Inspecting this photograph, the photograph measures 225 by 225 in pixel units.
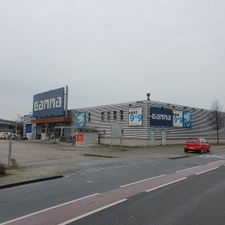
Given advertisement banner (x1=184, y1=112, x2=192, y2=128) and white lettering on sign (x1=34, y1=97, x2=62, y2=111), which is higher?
white lettering on sign (x1=34, y1=97, x2=62, y2=111)

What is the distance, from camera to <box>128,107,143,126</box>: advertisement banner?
139 feet

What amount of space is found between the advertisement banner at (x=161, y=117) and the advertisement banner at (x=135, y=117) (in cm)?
147

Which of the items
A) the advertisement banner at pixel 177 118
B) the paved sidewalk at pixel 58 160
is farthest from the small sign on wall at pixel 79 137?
the paved sidewalk at pixel 58 160

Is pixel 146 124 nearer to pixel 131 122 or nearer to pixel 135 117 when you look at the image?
pixel 135 117

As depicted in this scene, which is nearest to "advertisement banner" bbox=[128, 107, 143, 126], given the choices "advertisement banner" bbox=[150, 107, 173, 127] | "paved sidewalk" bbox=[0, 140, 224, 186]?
"advertisement banner" bbox=[150, 107, 173, 127]

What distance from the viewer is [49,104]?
57.1 m

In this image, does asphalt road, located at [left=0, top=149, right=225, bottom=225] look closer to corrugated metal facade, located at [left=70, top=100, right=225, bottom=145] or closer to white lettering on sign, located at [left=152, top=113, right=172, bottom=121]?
corrugated metal facade, located at [left=70, top=100, right=225, bottom=145]

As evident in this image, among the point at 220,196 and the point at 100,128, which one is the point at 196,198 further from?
the point at 100,128

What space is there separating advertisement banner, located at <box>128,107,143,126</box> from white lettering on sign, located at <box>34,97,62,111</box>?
15.7 metres

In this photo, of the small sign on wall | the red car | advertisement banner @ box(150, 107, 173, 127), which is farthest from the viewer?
the small sign on wall

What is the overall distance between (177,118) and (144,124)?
7.40 m

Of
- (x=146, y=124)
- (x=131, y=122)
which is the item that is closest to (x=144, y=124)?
(x=146, y=124)

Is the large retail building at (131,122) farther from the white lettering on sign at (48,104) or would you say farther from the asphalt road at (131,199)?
the asphalt road at (131,199)

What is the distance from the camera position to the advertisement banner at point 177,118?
46656 millimetres
